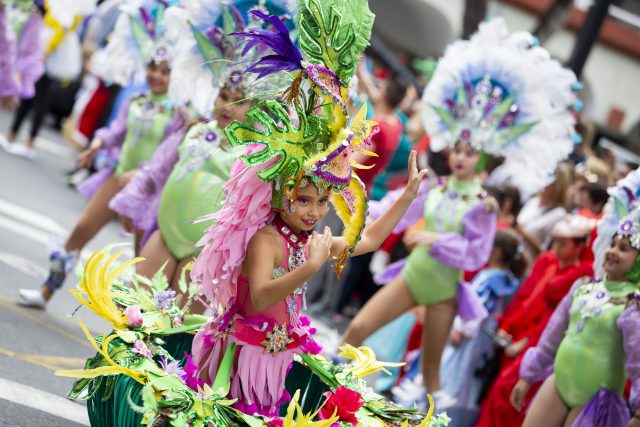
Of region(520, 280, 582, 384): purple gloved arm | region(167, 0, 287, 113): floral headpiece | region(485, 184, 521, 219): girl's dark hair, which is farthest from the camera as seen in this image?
region(485, 184, 521, 219): girl's dark hair

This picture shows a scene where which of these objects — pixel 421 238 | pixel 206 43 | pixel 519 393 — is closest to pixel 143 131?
pixel 206 43

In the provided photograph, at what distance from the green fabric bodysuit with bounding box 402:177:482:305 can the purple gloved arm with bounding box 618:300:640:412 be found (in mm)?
1985

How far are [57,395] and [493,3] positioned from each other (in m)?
23.1

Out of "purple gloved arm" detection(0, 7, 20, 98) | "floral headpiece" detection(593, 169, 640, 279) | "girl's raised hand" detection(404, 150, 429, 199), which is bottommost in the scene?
"purple gloved arm" detection(0, 7, 20, 98)

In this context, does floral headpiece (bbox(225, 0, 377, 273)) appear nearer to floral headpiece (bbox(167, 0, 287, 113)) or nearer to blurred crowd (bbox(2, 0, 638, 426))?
floral headpiece (bbox(167, 0, 287, 113))

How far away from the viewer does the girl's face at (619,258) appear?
234 inches

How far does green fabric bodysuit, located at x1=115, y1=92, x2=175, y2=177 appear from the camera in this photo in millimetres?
7254

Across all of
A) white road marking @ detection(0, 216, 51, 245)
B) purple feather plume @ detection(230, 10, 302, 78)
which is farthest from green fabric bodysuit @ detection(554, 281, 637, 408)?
white road marking @ detection(0, 216, 51, 245)

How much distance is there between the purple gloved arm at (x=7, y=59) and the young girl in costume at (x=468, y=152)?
3.46m

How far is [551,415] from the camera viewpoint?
605 cm

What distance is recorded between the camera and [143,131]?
7.29 metres

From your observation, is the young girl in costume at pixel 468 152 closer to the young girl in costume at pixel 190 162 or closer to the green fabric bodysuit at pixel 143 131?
the green fabric bodysuit at pixel 143 131

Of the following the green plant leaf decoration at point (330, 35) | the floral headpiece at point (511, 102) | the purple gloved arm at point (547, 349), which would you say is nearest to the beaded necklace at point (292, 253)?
the green plant leaf decoration at point (330, 35)

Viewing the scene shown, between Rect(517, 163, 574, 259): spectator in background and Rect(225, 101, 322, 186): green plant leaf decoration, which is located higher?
Rect(225, 101, 322, 186): green plant leaf decoration
